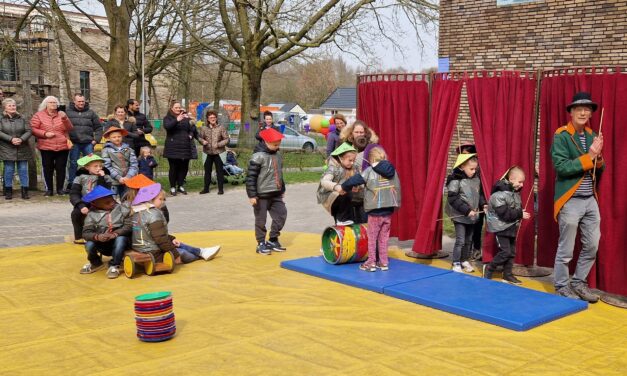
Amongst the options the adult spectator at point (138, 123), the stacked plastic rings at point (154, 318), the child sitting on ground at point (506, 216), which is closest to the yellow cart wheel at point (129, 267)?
the stacked plastic rings at point (154, 318)

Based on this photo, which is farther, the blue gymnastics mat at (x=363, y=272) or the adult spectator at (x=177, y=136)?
the adult spectator at (x=177, y=136)

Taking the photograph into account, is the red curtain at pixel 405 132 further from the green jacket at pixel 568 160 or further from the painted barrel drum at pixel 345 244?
the green jacket at pixel 568 160

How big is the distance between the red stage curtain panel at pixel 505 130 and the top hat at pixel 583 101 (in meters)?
1.08

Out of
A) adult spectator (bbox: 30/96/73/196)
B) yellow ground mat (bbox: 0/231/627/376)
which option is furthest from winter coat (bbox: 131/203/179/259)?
adult spectator (bbox: 30/96/73/196)

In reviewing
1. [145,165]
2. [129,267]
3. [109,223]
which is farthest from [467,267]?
[145,165]

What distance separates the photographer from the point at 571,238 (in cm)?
645

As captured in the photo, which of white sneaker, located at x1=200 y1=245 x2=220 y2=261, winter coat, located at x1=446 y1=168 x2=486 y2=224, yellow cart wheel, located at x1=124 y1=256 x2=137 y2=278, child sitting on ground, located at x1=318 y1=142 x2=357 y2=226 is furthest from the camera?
white sneaker, located at x1=200 y1=245 x2=220 y2=261

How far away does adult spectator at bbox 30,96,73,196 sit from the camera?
1250 centimetres

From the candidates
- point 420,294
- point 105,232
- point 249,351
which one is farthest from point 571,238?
point 105,232

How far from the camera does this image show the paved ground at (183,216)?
9867mm

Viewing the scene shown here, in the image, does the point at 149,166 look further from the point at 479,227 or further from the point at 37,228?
the point at 479,227

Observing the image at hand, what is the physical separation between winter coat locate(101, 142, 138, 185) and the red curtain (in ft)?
12.4

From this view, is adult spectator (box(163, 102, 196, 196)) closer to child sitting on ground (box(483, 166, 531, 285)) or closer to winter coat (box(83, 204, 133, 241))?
winter coat (box(83, 204, 133, 241))

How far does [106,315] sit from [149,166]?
6795mm
